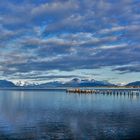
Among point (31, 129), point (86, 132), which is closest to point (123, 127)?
point (86, 132)

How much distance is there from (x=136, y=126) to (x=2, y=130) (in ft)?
65.2

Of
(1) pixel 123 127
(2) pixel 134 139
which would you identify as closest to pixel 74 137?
Answer: (2) pixel 134 139

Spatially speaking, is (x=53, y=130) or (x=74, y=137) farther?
(x=53, y=130)

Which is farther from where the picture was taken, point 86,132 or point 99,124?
point 99,124

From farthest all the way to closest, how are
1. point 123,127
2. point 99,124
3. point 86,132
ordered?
point 99,124
point 123,127
point 86,132

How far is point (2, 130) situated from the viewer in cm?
4353

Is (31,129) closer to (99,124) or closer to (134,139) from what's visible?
(99,124)

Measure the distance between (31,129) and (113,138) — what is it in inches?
490

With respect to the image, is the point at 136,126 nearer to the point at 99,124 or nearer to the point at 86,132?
the point at 99,124

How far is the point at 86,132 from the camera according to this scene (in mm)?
41406

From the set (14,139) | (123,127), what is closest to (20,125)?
(14,139)

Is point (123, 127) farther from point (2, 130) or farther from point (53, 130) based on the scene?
point (2, 130)

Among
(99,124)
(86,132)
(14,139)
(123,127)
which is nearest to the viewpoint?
(14,139)

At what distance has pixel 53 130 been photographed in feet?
140
